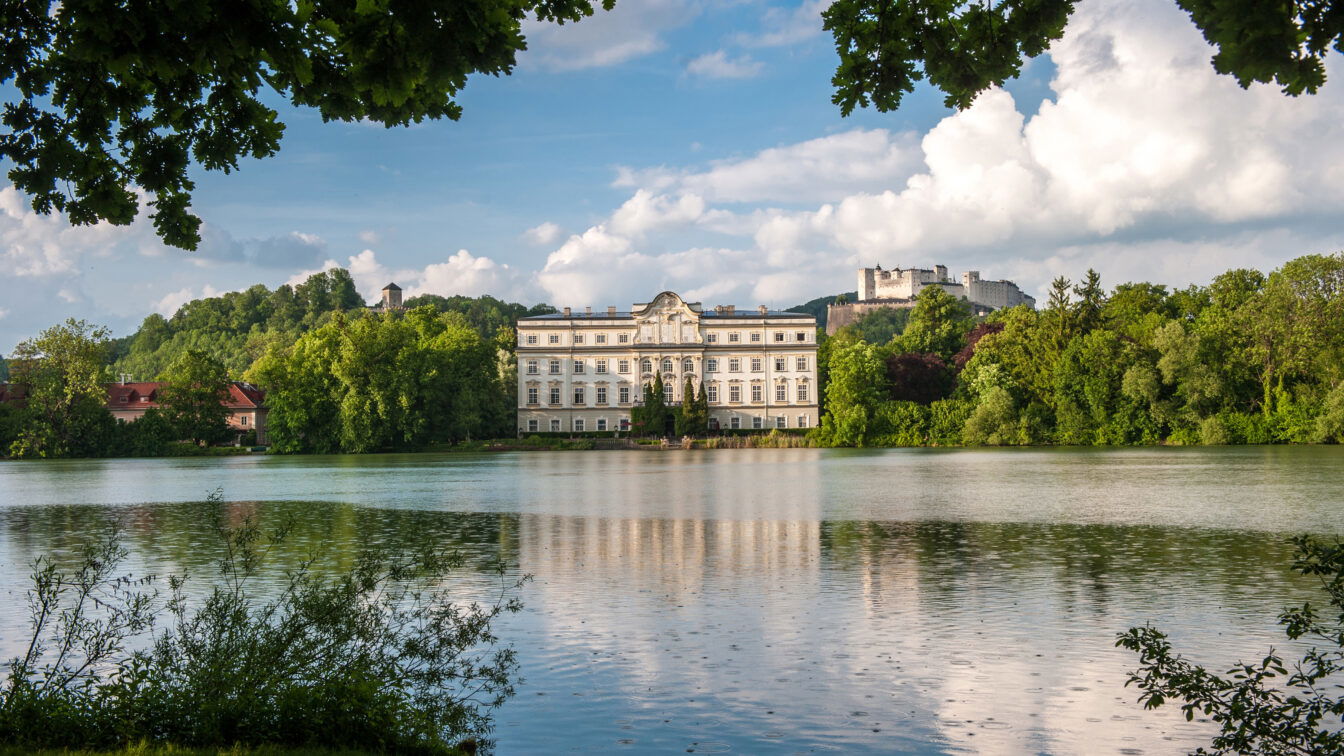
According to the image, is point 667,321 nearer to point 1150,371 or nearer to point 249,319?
point 1150,371

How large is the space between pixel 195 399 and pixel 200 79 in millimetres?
68023

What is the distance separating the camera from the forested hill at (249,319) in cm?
12194

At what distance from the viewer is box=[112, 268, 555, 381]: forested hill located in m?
122

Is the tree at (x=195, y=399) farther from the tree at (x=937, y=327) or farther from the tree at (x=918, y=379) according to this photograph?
the tree at (x=937, y=327)

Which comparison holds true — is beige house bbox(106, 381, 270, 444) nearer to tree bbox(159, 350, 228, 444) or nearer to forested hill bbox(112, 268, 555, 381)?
tree bbox(159, 350, 228, 444)

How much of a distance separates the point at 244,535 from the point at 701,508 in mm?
15402

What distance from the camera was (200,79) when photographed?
19.6 ft

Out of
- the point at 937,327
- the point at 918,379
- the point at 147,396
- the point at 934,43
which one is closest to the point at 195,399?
the point at 147,396

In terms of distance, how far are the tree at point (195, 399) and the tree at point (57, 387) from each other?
14.5 feet

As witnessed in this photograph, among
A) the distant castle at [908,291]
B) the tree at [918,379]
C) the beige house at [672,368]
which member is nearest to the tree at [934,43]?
the tree at [918,379]

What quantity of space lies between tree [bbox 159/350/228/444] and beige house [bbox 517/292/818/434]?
2069 cm

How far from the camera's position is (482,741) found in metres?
6.76

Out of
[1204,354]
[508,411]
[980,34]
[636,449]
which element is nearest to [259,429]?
[508,411]

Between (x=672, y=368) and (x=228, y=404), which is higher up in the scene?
(x=672, y=368)
